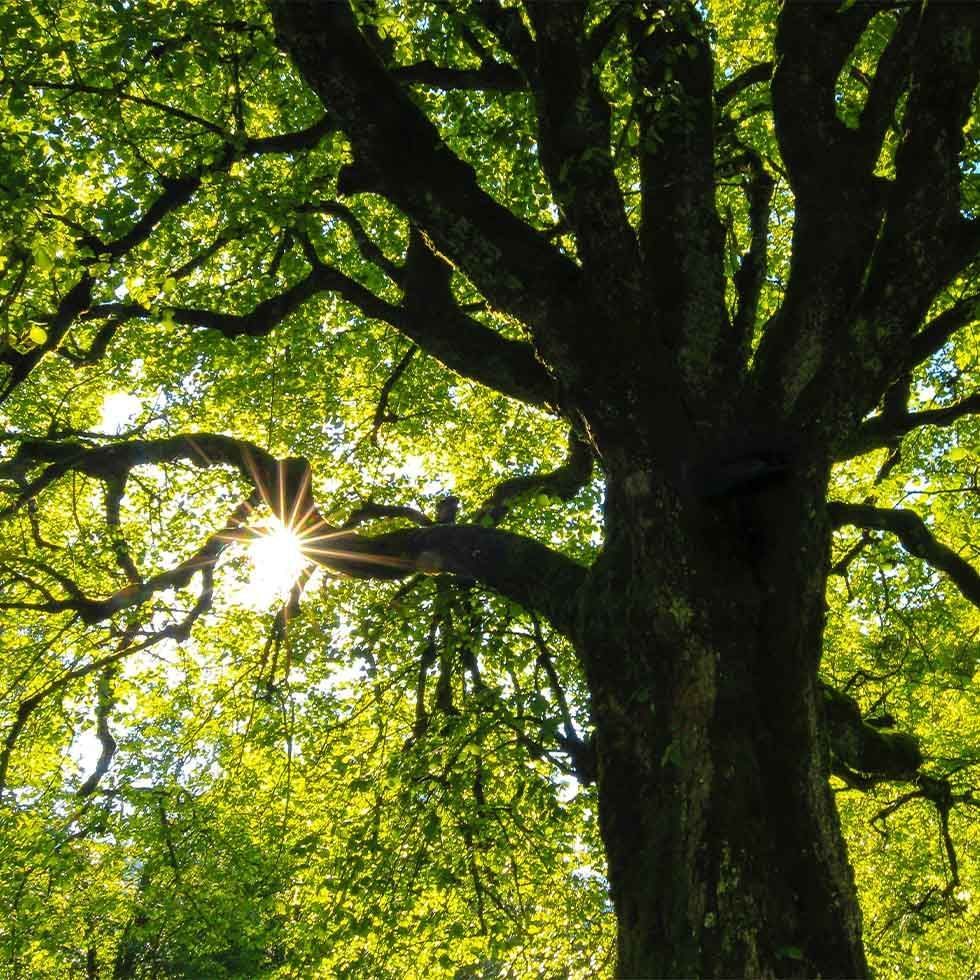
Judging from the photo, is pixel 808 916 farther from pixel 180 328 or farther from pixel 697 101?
pixel 180 328

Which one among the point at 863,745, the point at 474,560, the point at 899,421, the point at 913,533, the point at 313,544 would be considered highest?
the point at 899,421

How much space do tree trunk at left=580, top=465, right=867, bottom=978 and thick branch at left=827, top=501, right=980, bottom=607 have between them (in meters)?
1.64

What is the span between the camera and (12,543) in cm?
909

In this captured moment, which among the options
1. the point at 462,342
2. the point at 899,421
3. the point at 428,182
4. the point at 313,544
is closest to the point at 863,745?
the point at 899,421

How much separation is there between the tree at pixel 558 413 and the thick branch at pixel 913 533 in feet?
0.09

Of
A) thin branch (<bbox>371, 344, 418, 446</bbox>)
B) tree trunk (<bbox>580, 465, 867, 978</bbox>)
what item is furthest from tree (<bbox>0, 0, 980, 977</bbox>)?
Result: thin branch (<bbox>371, 344, 418, 446</bbox>)

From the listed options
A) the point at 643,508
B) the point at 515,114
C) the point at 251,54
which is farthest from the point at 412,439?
the point at 643,508

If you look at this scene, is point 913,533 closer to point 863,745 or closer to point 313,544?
point 863,745

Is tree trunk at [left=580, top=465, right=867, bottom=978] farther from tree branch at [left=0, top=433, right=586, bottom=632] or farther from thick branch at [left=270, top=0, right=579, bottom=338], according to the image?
thick branch at [left=270, top=0, right=579, bottom=338]

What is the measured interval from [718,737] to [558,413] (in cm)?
259

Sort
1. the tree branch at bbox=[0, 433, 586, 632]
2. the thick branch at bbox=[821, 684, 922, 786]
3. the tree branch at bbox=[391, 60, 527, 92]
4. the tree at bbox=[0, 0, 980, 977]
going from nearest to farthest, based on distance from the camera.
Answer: the tree at bbox=[0, 0, 980, 977] → the tree branch at bbox=[0, 433, 586, 632] → the thick branch at bbox=[821, 684, 922, 786] → the tree branch at bbox=[391, 60, 527, 92]

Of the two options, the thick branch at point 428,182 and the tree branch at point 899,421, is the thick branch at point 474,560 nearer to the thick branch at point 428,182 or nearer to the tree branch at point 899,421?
the thick branch at point 428,182

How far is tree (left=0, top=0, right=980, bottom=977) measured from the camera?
170 inches

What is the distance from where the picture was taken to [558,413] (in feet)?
19.0
